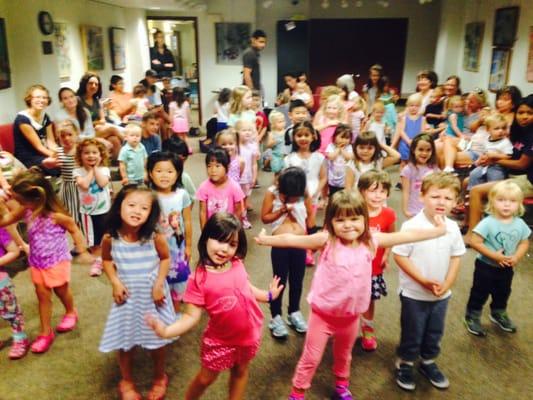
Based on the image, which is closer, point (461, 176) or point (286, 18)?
point (461, 176)

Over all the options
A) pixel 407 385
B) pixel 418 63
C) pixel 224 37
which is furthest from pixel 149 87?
→ pixel 418 63

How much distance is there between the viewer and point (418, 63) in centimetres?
1198

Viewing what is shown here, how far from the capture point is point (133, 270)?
84.2 inches

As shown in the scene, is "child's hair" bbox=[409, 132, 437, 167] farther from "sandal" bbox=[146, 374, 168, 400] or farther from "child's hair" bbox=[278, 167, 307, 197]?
"sandal" bbox=[146, 374, 168, 400]

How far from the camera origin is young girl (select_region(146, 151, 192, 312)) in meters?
2.66

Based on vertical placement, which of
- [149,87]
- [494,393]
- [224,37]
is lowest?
[494,393]

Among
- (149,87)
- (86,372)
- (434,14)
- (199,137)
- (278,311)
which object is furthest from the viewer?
(434,14)

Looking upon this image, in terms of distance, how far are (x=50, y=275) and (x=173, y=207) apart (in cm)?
78

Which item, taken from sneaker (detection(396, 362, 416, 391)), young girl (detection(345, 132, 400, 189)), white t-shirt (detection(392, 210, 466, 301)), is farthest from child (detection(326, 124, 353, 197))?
sneaker (detection(396, 362, 416, 391))

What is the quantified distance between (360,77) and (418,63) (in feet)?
4.96

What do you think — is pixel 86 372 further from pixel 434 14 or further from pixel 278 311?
pixel 434 14

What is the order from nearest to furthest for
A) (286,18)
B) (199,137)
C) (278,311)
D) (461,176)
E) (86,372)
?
1. (86,372)
2. (278,311)
3. (461,176)
4. (199,137)
5. (286,18)

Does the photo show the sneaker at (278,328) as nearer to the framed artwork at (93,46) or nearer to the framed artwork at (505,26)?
the framed artwork at (505,26)

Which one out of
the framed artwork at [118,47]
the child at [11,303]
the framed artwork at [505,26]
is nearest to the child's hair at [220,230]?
A: the child at [11,303]
